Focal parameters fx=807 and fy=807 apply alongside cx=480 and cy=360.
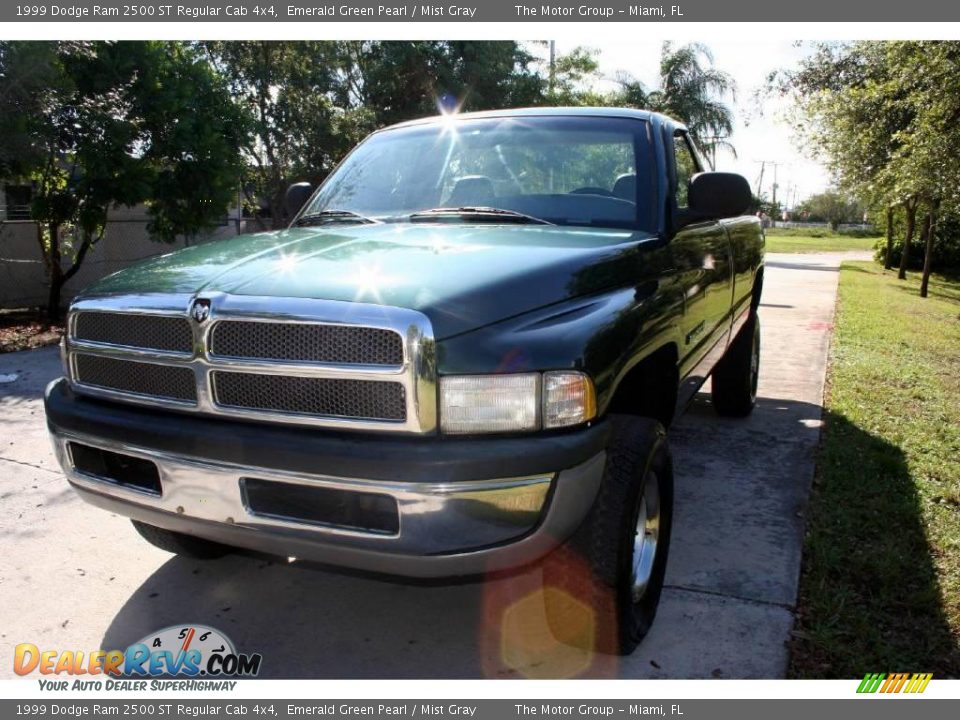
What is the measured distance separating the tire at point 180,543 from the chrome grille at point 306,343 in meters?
1.35

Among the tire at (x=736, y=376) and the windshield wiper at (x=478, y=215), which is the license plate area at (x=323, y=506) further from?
the tire at (x=736, y=376)

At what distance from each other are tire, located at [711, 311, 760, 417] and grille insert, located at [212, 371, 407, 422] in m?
3.99

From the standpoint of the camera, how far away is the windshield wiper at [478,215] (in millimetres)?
3311

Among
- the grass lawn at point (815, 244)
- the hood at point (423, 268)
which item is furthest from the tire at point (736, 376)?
the grass lawn at point (815, 244)

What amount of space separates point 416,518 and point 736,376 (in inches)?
165

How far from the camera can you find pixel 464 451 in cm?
222

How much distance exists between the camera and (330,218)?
3648 mm

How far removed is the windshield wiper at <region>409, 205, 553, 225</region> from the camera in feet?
10.9

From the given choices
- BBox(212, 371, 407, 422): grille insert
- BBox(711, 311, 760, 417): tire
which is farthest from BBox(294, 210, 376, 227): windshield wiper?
BBox(711, 311, 760, 417): tire

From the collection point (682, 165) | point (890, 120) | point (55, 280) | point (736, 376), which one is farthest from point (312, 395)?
point (890, 120)

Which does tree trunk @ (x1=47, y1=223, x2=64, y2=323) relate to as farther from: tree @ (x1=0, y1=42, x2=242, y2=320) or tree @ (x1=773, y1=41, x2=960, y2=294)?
tree @ (x1=773, y1=41, x2=960, y2=294)

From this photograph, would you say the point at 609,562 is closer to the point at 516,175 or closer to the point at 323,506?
the point at 323,506

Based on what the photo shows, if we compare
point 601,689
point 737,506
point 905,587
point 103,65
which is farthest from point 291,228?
point 103,65

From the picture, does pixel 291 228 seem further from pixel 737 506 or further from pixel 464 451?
pixel 737 506
